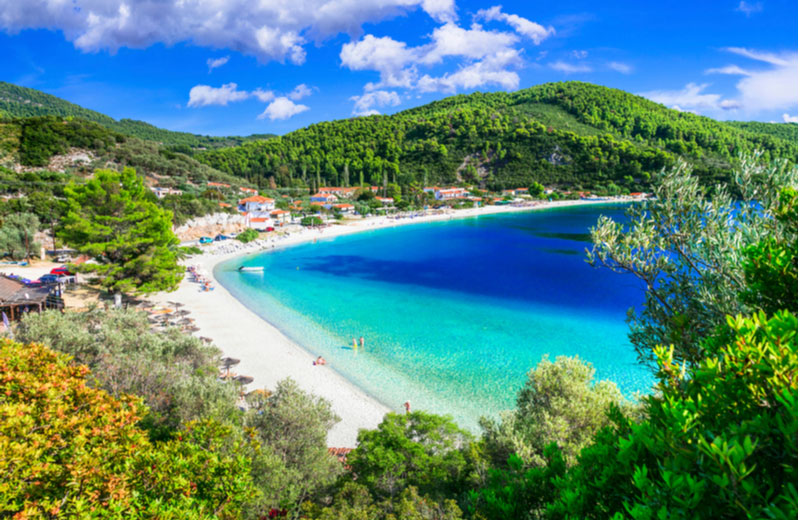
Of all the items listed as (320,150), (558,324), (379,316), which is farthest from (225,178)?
(558,324)

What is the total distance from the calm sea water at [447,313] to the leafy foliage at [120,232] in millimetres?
6770

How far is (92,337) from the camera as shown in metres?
12.5

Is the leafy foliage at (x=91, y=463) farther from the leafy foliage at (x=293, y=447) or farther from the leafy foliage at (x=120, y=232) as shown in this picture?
the leafy foliage at (x=120, y=232)

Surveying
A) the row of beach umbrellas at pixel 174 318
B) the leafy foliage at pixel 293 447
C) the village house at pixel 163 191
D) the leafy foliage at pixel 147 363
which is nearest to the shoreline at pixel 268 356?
the row of beach umbrellas at pixel 174 318

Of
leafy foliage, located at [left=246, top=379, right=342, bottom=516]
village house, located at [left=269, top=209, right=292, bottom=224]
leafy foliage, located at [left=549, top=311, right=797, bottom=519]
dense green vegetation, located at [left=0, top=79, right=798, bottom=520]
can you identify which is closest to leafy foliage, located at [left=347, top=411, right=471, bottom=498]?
dense green vegetation, located at [left=0, top=79, right=798, bottom=520]

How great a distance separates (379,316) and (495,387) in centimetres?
1099

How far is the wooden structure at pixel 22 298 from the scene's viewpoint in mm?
16938

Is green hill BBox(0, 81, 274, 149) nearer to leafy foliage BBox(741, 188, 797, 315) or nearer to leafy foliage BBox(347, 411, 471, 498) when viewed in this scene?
leafy foliage BBox(347, 411, 471, 498)

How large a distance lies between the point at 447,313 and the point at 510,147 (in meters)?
115

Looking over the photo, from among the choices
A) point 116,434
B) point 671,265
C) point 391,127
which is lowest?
point 116,434

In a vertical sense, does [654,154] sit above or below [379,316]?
above

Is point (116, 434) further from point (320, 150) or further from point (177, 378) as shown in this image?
point (320, 150)

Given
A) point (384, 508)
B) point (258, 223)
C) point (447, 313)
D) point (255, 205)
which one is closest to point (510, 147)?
point (255, 205)

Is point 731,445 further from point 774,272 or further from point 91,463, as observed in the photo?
point 91,463
